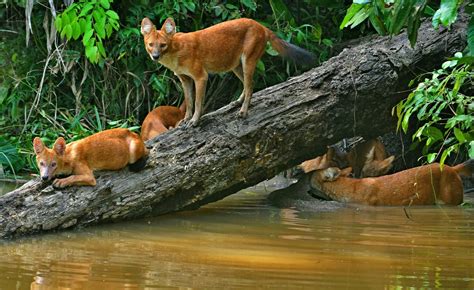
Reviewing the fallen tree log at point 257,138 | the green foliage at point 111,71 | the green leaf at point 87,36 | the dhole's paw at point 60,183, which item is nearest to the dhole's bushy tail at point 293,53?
the fallen tree log at point 257,138

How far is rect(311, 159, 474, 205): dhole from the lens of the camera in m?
9.95

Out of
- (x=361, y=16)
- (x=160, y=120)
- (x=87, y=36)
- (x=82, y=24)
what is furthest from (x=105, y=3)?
(x=361, y=16)

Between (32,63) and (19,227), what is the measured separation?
5.49 meters

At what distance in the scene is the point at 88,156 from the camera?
8.17m

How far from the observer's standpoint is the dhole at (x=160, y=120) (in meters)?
10.7

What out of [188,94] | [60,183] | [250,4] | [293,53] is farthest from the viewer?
[250,4]

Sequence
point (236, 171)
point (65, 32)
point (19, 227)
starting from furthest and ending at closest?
1. point (65, 32)
2. point (236, 171)
3. point (19, 227)

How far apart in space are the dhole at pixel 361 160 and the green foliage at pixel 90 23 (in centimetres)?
273

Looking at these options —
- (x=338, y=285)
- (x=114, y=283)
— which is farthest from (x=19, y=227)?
(x=338, y=285)

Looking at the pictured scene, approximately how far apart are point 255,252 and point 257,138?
227cm

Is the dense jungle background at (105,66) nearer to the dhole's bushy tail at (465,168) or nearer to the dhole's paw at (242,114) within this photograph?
the dhole's bushy tail at (465,168)

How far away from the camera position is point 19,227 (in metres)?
7.57

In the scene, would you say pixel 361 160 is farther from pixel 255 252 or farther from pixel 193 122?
pixel 255 252

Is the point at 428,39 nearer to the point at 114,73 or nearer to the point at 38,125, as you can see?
the point at 114,73
